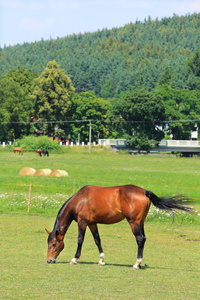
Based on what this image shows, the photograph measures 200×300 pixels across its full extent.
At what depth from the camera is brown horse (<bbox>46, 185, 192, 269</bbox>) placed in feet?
39.3

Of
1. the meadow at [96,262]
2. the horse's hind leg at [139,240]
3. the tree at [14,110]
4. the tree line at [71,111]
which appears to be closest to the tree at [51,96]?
the tree line at [71,111]

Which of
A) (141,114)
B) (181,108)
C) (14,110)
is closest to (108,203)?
(141,114)

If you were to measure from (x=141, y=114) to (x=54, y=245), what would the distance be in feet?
279

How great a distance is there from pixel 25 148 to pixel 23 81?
37.6m

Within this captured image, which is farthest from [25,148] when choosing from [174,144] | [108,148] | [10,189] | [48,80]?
[10,189]

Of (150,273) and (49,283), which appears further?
(150,273)

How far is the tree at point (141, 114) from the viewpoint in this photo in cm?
9500

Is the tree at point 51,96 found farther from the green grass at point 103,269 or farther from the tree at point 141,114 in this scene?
the green grass at point 103,269

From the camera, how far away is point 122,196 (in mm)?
12203

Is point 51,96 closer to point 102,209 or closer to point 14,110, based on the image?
point 14,110

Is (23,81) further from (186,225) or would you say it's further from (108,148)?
(186,225)

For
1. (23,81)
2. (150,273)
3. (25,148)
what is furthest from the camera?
(23,81)

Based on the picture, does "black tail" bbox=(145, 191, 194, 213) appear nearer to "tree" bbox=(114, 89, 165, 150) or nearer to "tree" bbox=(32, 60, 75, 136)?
"tree" bbox=(114, 89, 165, 150)

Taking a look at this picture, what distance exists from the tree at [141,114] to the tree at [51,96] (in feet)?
67.5
